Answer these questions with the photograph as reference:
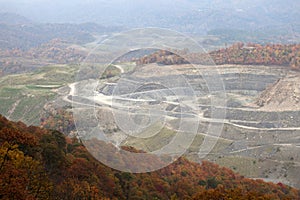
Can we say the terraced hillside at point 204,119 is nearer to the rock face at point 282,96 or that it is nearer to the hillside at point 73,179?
the rock face at point 282,96

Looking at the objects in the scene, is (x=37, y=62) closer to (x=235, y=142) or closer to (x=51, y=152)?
(x=235, y=142)

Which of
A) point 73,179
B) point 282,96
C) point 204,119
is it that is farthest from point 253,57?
point 73,179

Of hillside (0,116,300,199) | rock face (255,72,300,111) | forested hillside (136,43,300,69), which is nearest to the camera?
hillside (0,116,300,199)

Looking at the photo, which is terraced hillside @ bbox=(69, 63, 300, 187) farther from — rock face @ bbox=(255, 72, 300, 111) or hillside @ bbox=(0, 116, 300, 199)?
hillside @ bbox=(0, 116, 300, 199)

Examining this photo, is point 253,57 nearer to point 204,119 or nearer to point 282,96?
point 282,96

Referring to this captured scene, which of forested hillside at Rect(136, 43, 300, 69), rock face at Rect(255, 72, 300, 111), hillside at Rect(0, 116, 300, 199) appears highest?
hillside at Rect(0, 116, 300, 199)

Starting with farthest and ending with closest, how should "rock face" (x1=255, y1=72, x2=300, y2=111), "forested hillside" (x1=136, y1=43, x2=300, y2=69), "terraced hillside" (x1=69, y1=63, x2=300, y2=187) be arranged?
"forested hillside" (x1=136, y1=43, x2=300, y2=69) → "rock face" (x1=255, y1=72, x2=300, y2=111) → "terraced hillside" (x1=69, y1=63, x2=300, y2=187)

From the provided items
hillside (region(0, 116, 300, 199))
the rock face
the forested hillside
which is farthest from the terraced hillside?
the forested hillside
